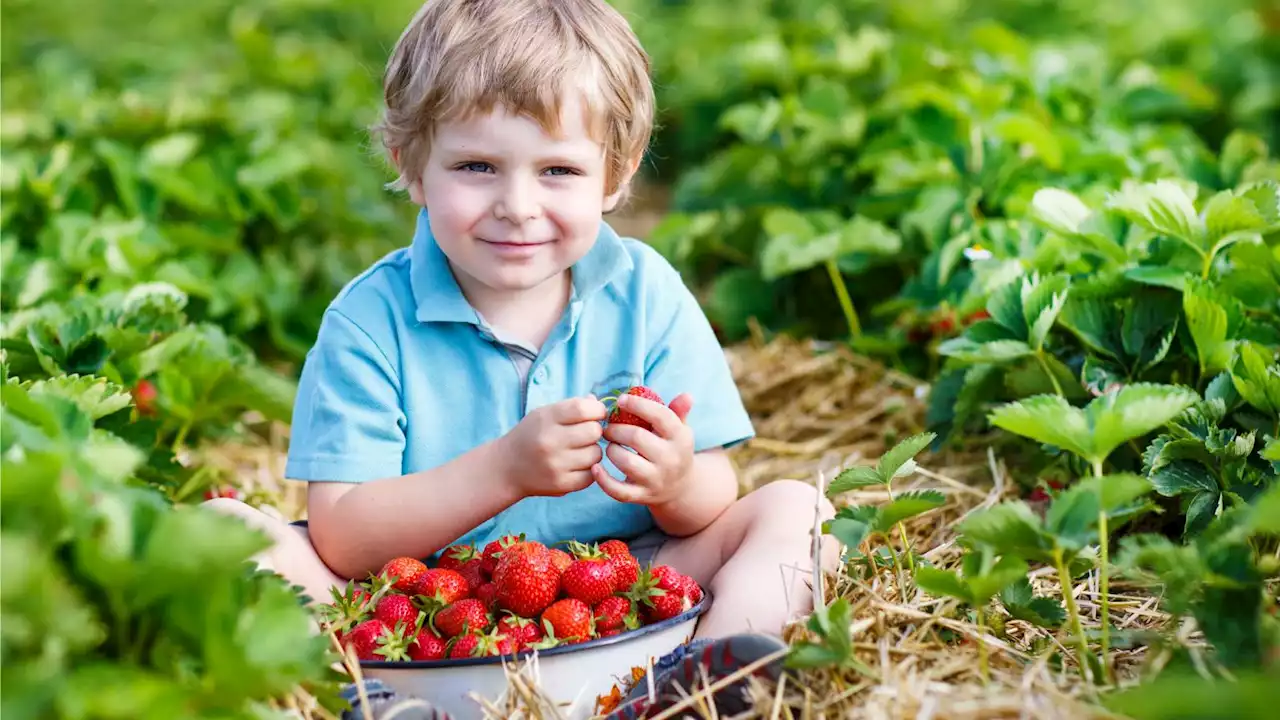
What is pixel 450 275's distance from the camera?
7.61 ft

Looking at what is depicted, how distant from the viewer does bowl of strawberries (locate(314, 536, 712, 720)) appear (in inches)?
72.7

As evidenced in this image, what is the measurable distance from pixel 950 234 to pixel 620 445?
69.7 inches

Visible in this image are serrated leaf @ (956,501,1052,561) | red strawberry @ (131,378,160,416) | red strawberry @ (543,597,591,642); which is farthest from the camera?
red strawberry @ (131,378,160,416)

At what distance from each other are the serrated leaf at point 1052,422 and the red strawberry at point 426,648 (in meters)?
0.83

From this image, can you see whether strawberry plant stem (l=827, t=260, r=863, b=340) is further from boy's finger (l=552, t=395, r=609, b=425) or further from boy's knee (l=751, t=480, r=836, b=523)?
boy's finger (l=552, t=395, r=609, b=425)

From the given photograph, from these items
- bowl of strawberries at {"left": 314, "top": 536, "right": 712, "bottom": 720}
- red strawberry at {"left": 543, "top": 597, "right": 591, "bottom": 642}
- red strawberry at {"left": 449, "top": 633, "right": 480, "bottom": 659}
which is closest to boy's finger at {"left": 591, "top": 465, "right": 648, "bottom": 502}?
bowl of strawberries at {"left": 314, "top": 536, "right": 712, "bottom": 720}

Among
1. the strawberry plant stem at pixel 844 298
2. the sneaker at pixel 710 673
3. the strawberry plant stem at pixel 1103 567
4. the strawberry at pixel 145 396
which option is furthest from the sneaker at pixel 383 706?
the strawberry plant stem at pixel 844 298

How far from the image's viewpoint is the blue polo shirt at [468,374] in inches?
88.0

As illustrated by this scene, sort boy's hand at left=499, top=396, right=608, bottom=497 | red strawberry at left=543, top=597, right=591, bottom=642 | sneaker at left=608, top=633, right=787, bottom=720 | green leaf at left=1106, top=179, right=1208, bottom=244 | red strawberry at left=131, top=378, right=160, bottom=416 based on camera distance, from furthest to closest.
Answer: red strawberry at left=131, top=378, right=160, bottom=416
green leaf at left=1106, top=179, right=1208, bottom=244
boy's hand at left=499, top=396, right=608, bottom=497
red strawberry at left=543, top=597, right=591, bottom=642
sneaker at left=608, top=633, right=787, bottom=720

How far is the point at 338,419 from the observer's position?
2.21m

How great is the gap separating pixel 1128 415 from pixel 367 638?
108 cm

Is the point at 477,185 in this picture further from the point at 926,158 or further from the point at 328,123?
the point at 328,123

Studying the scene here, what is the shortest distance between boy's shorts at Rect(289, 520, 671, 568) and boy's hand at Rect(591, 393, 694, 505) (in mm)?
260

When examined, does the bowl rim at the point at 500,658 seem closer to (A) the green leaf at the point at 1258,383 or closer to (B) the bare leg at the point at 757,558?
(B) the bare leg at the point at 757,558
